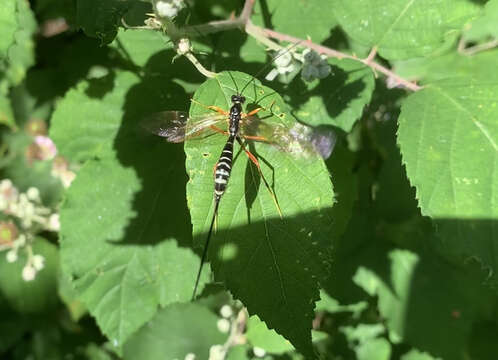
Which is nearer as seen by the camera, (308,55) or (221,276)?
(221,276)

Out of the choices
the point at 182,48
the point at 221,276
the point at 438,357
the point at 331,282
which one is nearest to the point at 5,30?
the point at 182,48

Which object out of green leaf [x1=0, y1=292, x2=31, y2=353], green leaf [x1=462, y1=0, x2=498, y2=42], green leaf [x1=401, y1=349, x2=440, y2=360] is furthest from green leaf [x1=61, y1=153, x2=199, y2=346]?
green leaf [x1=462, y1=0, x2=498, y2=42]

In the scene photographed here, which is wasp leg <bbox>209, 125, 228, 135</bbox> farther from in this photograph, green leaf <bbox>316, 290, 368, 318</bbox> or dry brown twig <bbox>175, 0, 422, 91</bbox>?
green leaf <bbox>316, 290, 368, 318</bbox>

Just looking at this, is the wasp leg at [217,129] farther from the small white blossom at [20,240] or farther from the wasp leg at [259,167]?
the small white blossom at [20,240]

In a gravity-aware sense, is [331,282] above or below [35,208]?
below

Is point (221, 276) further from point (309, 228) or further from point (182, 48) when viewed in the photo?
point (182, 48)

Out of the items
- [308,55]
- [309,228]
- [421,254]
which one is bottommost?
[421,254]

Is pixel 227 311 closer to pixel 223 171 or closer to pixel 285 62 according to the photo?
pixel 223 171
